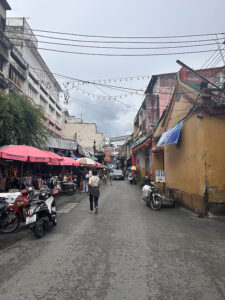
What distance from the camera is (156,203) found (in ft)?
32.0

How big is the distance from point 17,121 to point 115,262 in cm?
1030

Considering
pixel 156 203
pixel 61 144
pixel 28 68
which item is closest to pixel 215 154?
pixel 156 203

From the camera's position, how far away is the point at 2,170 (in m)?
11.3

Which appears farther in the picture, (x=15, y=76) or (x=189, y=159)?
(x=15, y=76)

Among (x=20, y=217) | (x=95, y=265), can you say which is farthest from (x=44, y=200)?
(x=95, y=265)

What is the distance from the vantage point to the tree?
1104cm

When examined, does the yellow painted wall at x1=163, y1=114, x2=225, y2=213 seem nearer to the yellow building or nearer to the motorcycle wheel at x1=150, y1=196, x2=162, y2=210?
the yellow building

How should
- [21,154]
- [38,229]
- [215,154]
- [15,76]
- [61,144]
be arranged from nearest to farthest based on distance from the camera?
[38,229], [215,154], [21,154], [15,76], [61,144]

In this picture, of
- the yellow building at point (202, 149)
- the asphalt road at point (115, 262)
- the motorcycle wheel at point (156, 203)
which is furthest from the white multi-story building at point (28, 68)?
the asphalt road at point (115, 262)

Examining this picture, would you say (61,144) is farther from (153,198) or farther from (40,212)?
(40,212)

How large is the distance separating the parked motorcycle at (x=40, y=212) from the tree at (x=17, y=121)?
6.01 meters

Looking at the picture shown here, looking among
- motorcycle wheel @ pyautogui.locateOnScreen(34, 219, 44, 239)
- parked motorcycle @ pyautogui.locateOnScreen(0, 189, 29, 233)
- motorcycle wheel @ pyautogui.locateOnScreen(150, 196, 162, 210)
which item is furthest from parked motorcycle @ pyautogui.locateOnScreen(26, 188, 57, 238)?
motorcycle wheel @ pyautogui.locateOnScreen(150, 196, 162, 210)

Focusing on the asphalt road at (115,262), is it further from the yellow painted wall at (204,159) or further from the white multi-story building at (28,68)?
the white multi-story building at (28,68)

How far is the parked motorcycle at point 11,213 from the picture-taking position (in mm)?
6059
